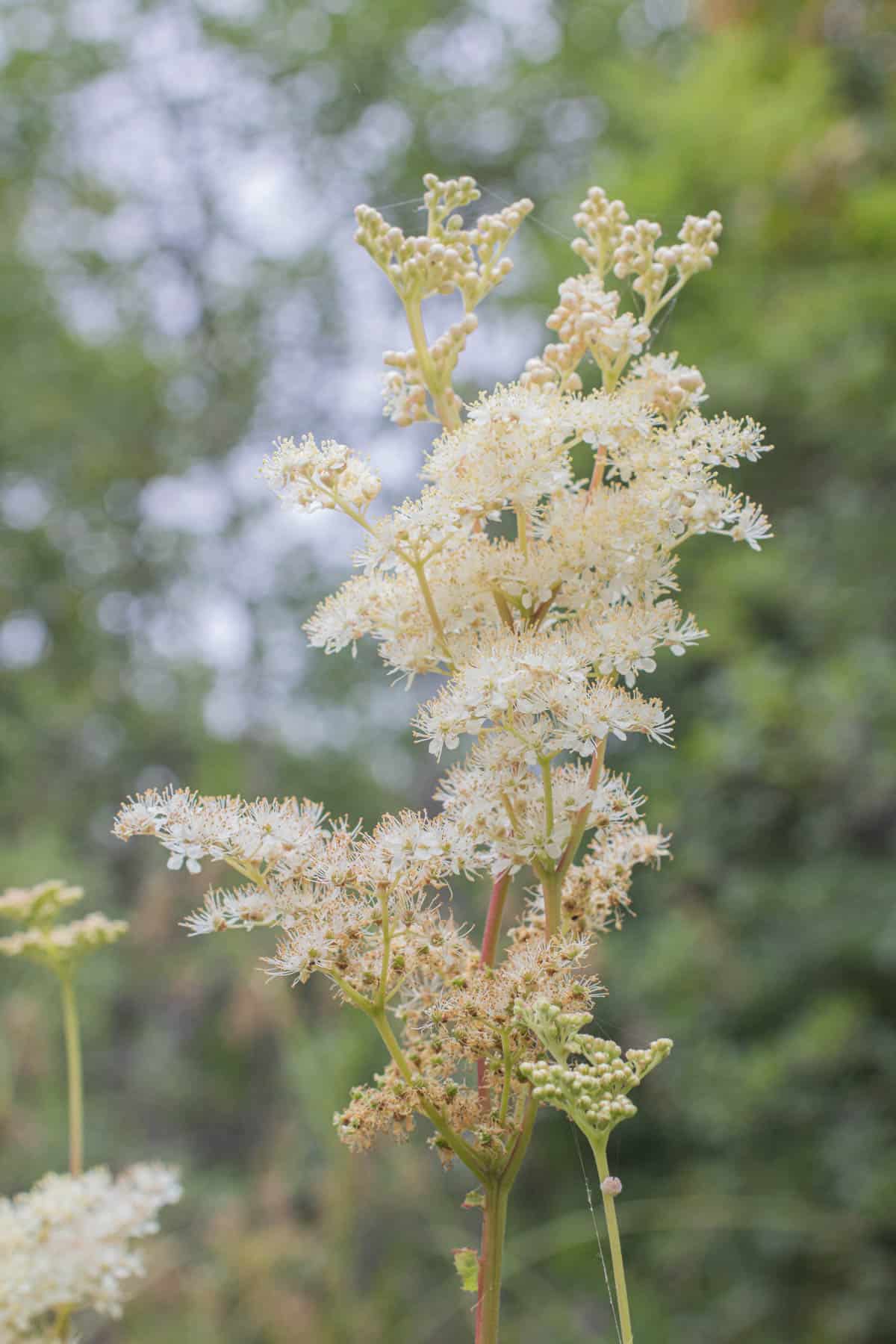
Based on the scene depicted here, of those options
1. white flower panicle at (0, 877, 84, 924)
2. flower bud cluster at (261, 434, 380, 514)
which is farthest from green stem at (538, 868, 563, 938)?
white flower panicle at (0, 877, 84, 924)

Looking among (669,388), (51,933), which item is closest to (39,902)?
(51,933)

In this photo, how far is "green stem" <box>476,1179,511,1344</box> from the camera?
2.12 feet

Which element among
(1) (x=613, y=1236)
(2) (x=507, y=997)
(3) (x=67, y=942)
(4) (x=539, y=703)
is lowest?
(1) (x=613, y=1236)

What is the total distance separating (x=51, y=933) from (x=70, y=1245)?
307mm

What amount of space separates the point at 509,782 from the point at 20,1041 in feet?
9.64

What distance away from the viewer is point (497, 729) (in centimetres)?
67

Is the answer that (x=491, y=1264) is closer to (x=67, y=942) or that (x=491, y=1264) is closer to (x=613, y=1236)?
(x=613, y=1236)

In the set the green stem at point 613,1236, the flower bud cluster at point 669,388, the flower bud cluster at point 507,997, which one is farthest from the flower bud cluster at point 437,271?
the green stem at point 613,1236

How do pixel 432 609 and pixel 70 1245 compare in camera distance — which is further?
pixel 70 1245

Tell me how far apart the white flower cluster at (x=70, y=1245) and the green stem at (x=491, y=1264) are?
11.3 inches

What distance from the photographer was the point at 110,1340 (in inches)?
132

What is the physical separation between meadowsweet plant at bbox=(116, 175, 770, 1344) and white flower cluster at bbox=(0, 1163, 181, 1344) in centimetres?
26

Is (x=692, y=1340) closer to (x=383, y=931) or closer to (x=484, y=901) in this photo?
(x=484, y=901)

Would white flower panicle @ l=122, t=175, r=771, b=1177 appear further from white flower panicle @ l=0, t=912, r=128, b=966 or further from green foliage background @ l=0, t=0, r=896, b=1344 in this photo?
green foliage background @ l=0, t=0, r=896, b=1344
